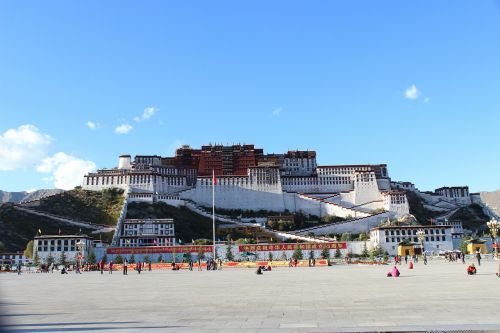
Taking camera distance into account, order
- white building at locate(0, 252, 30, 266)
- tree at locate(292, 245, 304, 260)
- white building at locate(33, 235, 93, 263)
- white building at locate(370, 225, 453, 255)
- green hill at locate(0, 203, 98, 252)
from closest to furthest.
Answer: white building at locate(0, 252, 30, 266) < tree at locate(292, 245, 304, 260) < white building at locate(33, 235, 93, 263) < green hill at locate(0, 203, 98, 252) < white building at locate(370, 225, 453, 255)

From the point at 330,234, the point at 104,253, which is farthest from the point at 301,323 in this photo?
Answer: the point at 330,234

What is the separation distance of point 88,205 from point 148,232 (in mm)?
19742

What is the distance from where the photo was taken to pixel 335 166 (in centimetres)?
12006

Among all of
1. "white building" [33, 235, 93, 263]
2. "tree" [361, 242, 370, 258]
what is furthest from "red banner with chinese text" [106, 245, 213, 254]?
"tree" [361, 242, 370, 258]

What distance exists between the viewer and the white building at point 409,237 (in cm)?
7625

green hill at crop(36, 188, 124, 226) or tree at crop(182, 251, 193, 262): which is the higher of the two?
green hill at crop(36, 188, 124, 226)

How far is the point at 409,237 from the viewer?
3066 inches

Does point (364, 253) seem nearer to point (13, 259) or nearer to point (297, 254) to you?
point (297, 254)

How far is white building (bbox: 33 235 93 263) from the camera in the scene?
6938 centimetres

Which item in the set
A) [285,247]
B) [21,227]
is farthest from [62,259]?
[285,247]

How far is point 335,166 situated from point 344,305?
109 meters

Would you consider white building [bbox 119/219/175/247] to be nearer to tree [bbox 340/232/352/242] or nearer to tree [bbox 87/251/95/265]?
tree [bbox 87/251/95/265]

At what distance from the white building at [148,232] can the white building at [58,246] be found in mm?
11914

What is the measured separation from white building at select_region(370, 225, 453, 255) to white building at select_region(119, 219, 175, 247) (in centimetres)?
3645
